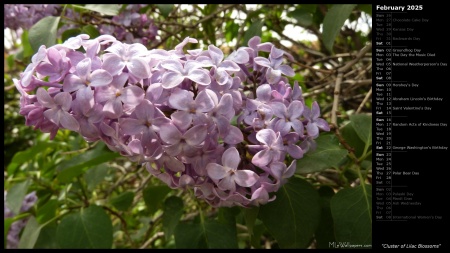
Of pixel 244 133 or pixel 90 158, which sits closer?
pixel 244 133

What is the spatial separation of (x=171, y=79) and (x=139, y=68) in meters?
0.05

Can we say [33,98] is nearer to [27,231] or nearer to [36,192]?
[27,231]

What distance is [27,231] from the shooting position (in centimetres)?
125

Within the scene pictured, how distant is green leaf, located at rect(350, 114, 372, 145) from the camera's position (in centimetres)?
90

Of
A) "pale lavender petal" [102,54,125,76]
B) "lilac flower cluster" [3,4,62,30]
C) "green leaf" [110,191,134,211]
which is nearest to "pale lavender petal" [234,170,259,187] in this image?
"pale lavender petal" [102,54,125,76]

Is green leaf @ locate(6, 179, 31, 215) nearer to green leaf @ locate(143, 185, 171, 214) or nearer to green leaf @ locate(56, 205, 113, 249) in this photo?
green leaf @ locate(56, 205, 113, 249)

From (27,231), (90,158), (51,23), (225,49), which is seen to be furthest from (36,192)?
(225,49)

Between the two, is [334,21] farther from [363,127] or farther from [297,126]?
[297,126]

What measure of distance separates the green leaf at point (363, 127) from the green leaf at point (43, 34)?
Answer: 64 centimetres

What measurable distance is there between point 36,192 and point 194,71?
3.13 feet

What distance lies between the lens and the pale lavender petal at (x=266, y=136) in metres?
0.68

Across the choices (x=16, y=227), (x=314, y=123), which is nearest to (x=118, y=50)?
(x=314, y=123)

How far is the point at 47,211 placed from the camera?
1191mm

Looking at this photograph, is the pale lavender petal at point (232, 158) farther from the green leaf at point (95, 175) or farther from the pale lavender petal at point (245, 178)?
the green leaf at point (95, 175)
